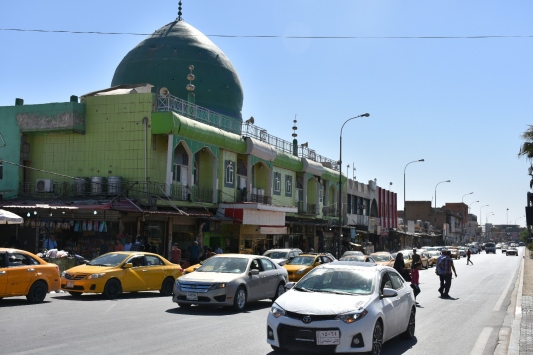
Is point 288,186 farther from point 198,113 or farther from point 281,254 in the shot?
point 281,254

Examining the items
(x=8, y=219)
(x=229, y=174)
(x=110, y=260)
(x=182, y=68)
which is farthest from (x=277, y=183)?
(x=110, y=260)

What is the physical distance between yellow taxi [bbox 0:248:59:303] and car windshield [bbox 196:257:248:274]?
3885mm

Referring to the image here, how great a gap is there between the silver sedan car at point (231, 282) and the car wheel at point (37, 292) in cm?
354

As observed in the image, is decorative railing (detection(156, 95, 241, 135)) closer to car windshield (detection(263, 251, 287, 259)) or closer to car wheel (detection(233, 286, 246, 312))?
car windshield (detection(263, 251, 287, 259))

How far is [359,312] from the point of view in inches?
348

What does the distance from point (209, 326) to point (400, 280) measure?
3.86m

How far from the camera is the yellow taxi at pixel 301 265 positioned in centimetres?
A: 2266

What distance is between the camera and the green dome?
3678 centimetres

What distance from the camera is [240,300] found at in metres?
15.2

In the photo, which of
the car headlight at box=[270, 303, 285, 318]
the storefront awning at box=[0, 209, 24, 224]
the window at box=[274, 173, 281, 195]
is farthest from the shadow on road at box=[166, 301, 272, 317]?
the window at box=[274, 173, 281, 195]

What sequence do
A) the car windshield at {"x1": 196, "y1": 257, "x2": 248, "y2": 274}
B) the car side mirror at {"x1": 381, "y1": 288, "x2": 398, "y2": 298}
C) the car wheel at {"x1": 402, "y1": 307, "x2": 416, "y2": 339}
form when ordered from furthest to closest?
the car windshield at {"x1": 196, "y1": 257, "x2": 248, "y2": 274} < the car wheel at {"x1": 402, "y1": 307, "x2": 416, "y2": 339} < the car side mirror at {"x1": 381, "y1": 288, "x2": 398, "y2": 298}

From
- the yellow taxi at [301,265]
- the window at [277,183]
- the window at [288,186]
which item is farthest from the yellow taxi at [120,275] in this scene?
the window at [288,186]

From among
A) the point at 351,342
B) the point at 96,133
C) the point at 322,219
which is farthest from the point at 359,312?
the point at 322,219

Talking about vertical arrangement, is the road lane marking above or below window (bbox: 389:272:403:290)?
below
